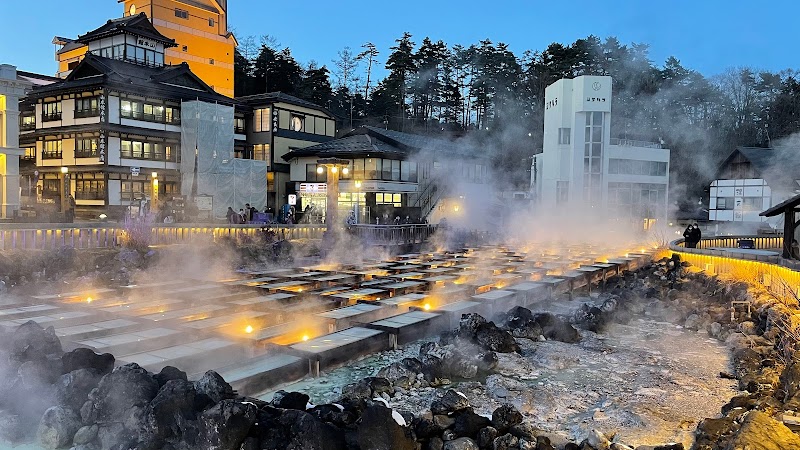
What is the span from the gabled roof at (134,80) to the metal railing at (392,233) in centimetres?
1344

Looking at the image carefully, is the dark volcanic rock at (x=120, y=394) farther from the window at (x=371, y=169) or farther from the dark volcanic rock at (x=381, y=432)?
the window at (x=371, y=169)

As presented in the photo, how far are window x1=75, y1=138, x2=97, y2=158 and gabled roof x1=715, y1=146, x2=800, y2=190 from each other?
3537 cm

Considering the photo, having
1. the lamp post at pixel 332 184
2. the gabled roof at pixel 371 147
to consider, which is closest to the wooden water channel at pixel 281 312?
the lamp post at pixel 332 184

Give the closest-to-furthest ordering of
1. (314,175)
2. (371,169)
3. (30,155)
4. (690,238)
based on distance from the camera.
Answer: (690,238), (30,155), (371,169), (314,175)

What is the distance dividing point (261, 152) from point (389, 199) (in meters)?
8.37

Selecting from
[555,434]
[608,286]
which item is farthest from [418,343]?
[608,286]

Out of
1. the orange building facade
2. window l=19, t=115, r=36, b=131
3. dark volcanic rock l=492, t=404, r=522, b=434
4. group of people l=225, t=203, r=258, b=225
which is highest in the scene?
the orange building facade

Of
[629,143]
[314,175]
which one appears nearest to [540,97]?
[629,143]

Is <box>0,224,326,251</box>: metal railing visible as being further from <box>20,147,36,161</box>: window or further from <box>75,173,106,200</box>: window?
<box>20,147,36,161</box>: window

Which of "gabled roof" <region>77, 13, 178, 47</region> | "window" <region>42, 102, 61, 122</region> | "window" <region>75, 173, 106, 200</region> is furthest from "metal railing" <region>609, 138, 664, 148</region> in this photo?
"window" <region>42, 102, 61, 122</region>

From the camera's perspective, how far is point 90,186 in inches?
1047

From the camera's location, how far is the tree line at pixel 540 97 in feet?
135

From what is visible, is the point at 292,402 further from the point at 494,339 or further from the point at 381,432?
the point at 494,339

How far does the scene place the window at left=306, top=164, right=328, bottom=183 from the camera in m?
31.7
